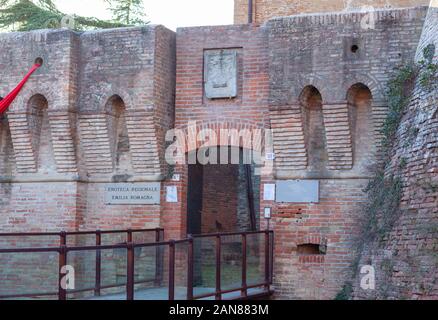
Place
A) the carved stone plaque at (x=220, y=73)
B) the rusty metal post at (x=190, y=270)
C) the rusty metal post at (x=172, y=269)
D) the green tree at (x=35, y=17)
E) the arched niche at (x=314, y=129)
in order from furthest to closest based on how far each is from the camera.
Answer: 1. the green tree at (x=35, y=17)
2. the carved stone plaque at (x=220, y=73)
3. the arched niche at (x=314, y=129)
4. the rusty metal post at (x=190, y=270)
5. the rusty metal post at (x=172, y=269)

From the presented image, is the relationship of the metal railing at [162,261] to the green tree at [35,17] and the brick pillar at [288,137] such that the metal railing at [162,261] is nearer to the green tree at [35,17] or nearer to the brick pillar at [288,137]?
the brick pillar at [288,137]

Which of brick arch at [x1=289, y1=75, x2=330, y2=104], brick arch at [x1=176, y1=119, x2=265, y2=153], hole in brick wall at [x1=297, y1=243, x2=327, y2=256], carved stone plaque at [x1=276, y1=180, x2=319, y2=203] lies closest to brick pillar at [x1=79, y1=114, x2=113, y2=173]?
brick arch at [x1=176, y1=119, x2=265, y2=153]

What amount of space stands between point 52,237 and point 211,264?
3.33 meters

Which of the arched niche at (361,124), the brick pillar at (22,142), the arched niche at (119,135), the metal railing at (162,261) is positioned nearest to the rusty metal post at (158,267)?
the metal railing at (162,261)

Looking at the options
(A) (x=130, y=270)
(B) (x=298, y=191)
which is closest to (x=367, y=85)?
(B) (x=298, y=191)

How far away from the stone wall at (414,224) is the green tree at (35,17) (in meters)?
16.5

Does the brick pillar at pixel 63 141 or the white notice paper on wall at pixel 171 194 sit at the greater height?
the brick pillar at pixel 63 141

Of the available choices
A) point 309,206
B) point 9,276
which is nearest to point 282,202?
point 309,206

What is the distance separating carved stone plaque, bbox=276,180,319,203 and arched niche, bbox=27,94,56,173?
4.39 meters

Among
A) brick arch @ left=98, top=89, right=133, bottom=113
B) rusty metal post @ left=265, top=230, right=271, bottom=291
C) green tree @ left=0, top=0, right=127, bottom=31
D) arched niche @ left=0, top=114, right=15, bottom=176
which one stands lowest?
rusty metal post @ left=265, top=230, right=271, bottom=291

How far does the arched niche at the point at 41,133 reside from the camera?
629 inches

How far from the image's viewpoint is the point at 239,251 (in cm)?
1344

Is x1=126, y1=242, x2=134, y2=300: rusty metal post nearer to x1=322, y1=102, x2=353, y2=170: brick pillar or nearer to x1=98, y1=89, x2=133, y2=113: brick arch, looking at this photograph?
x1=322, y1=102, x2=353, y2=170: brick pillar

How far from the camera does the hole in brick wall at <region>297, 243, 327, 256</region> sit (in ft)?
47.3
